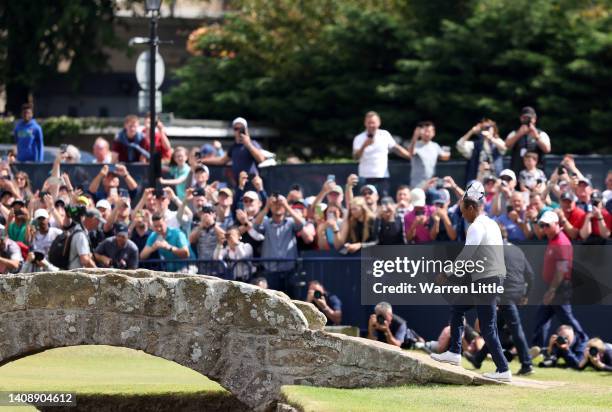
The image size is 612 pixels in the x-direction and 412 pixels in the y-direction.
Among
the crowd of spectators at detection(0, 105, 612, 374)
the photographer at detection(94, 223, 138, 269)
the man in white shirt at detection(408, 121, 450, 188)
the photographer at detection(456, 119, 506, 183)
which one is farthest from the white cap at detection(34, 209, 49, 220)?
the photographer at detection(456, 119, 506, 183)

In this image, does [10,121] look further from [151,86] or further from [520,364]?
[520,364]

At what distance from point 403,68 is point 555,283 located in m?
18.7

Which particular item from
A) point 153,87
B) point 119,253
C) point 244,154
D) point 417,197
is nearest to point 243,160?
point 244,154

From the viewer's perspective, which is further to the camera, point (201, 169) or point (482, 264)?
point (201, 169)

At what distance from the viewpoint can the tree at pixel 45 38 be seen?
43.8m

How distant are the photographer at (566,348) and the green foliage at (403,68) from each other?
51.5ft

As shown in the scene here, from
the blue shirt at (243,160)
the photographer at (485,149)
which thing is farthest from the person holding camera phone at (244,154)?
the photographer at (485,149)

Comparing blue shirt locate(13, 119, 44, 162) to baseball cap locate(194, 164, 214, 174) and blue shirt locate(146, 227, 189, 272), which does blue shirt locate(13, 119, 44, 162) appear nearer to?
baseball cap locate(194, 164, 214, 174)

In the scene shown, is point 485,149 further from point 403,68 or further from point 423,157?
point 403,68

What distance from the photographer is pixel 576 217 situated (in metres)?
20.7

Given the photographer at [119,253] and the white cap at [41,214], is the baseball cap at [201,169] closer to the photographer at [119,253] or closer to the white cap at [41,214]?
the white cap at [41,214]

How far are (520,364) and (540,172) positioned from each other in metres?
4.14

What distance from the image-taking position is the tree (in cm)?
4378

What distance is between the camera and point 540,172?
22766mm
